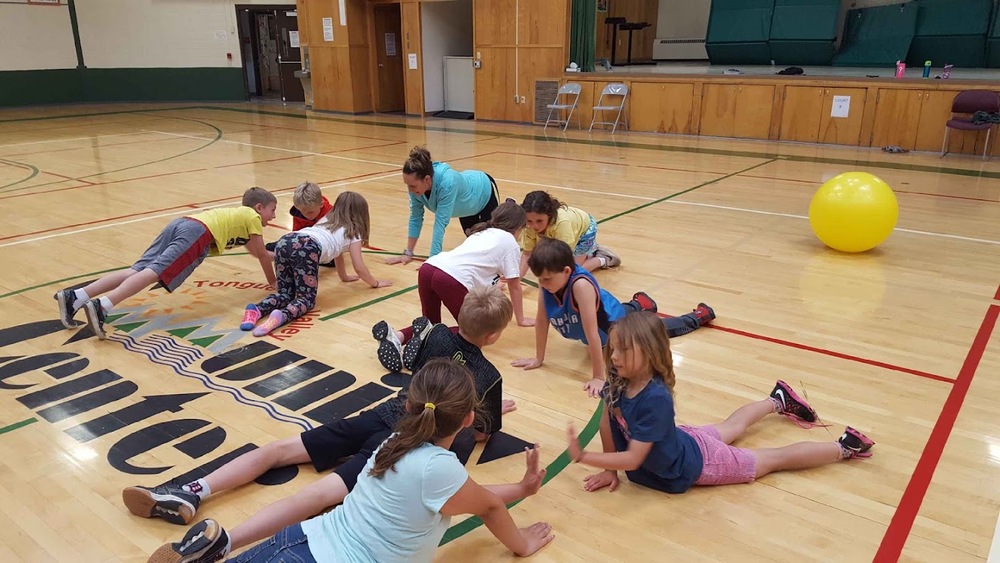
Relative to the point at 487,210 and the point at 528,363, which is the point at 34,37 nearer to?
the point at 487,210

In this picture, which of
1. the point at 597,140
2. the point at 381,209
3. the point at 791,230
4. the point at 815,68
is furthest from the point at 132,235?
the point at 815,68

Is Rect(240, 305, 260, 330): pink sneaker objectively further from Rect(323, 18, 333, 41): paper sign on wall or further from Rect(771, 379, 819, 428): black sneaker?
Rect(323, 18, 333, 41): paper sign on wall

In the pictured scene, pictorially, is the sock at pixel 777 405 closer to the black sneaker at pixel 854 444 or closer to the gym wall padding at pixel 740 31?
the black sneaker at pixel 854 444

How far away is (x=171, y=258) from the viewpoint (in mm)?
4238

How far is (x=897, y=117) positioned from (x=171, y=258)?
10.6 metres

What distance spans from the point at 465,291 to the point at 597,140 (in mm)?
9001

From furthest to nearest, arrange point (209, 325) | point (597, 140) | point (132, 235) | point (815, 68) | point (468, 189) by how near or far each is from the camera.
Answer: point (815, 68) < point (597, 140) < point (132, 235) < point (468, 189) < point (209, 325)

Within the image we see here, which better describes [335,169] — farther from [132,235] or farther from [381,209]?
[132,235]

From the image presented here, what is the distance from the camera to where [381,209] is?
7.20 meters

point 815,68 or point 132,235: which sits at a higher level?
point 815,68

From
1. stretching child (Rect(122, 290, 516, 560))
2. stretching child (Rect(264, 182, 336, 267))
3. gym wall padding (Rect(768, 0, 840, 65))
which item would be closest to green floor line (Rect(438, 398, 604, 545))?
stretching child (Rect(122, 290, 516, 560))

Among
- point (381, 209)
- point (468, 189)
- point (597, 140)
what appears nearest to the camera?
point (468, 189)

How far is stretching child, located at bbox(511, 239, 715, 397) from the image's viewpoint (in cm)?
327

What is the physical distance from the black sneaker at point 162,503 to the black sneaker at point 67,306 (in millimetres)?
2041
